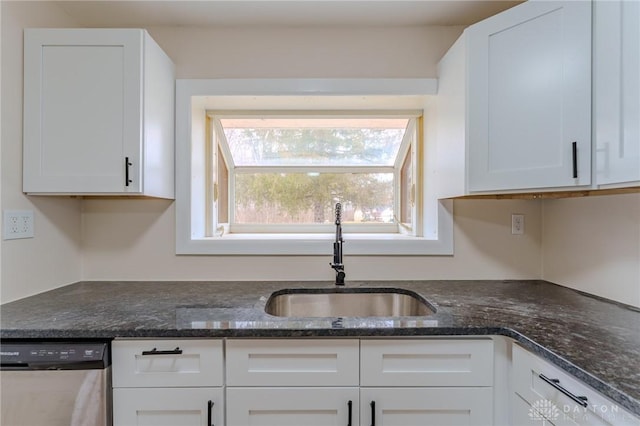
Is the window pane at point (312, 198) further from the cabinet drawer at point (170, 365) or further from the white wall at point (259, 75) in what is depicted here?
the cabinet drawer at point (170, 365)

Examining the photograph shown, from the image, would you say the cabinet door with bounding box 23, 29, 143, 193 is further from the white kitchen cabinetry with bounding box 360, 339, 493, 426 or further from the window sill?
the white kitchen cabinetry with bounding box 360, 339, 493, 426

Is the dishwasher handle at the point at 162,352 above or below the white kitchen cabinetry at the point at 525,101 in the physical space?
below

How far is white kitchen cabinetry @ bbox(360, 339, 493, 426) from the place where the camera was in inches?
42.4

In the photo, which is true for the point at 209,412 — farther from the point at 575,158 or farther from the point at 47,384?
the point at 575,158

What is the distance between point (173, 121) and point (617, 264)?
214 centimetres

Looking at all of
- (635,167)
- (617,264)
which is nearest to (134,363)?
(635,167)

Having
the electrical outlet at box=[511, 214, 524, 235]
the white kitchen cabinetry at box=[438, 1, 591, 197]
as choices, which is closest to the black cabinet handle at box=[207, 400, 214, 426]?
the white kitchen cabinetry at box=[438, 1, 591, 197]

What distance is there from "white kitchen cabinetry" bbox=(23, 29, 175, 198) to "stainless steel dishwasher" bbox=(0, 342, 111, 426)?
637 mm

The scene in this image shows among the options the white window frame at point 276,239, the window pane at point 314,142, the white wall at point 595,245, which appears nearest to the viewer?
the white wall at point 595,245

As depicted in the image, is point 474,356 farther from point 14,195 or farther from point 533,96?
point 14,195

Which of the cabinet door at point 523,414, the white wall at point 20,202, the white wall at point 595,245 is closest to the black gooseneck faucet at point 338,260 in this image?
the cabinet door at point 523,414

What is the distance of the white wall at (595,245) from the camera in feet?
4.16

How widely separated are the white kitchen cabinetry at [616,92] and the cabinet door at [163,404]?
147 cm

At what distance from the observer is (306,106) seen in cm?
192
